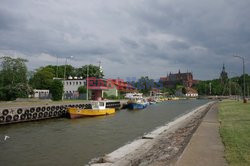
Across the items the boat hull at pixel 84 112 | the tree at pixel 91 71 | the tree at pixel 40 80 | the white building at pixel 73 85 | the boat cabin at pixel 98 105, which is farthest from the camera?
the tree at pixel 91 71

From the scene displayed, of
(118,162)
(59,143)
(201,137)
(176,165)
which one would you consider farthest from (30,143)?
(176,165)

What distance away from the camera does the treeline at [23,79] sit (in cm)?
6944

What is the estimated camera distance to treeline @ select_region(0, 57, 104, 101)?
69.4 meters

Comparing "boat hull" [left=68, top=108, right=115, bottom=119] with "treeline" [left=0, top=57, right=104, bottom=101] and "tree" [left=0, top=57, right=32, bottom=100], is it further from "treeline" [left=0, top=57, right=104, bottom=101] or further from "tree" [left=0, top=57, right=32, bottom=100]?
"tree" [left=0, top=57, right=32, bottom=100]

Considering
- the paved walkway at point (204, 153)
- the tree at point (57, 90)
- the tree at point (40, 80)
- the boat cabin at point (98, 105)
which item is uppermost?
the tree at point (40, 80)

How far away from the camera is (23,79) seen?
319 feet

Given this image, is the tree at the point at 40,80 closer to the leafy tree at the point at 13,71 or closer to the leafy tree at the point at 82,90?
the leafy tree at the point at 13,71

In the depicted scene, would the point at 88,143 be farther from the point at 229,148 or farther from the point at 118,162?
the point at 229,148

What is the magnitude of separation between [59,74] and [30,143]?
112147mm

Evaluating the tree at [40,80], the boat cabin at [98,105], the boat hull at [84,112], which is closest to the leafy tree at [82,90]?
the tree at [40,80]

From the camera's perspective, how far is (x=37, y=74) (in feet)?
357

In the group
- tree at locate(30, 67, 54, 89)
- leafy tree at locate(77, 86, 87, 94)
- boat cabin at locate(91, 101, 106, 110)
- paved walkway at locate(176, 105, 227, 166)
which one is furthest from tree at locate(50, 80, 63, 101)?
paved walkway at locate(176, 105, 227, 166)

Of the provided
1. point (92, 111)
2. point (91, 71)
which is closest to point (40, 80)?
point (91, 71)

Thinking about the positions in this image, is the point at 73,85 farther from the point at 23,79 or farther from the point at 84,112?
the point at 84,112
